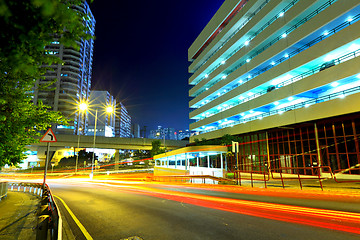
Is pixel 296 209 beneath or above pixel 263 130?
beneath

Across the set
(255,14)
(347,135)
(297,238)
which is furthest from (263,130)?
(297,238)

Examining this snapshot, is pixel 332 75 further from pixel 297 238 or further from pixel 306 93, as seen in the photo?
pixel 297 238

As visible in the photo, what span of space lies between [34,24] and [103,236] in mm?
4804

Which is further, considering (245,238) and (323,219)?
(323,219)

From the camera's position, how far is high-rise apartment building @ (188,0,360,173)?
21.3 metres

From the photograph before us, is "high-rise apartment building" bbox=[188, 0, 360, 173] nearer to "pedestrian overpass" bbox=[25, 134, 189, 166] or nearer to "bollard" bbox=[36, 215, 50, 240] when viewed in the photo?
"bollard" bbox=[36, 215, 50, 240]

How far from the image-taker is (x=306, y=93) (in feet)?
84.2

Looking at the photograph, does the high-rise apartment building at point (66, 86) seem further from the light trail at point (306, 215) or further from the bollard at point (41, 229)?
the bollard at point (41, 229)

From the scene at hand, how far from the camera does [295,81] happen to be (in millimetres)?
27328

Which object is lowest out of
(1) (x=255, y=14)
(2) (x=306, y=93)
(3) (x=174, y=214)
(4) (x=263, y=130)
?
(3) (x=174, y=214)

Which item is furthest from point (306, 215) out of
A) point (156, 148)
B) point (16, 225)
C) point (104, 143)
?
point (104, 143)

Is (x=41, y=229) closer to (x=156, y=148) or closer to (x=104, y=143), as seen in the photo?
(x=156, y=148)

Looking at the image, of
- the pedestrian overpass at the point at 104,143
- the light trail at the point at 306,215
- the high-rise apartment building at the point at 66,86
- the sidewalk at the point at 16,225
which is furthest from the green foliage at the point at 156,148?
the high-rise apartment building at the point at 66,86

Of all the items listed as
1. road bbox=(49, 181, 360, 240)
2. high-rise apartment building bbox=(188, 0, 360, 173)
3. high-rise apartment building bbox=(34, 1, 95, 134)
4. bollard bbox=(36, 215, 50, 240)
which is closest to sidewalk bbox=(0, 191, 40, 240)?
road bbox=(49, 181, 360, 240)
